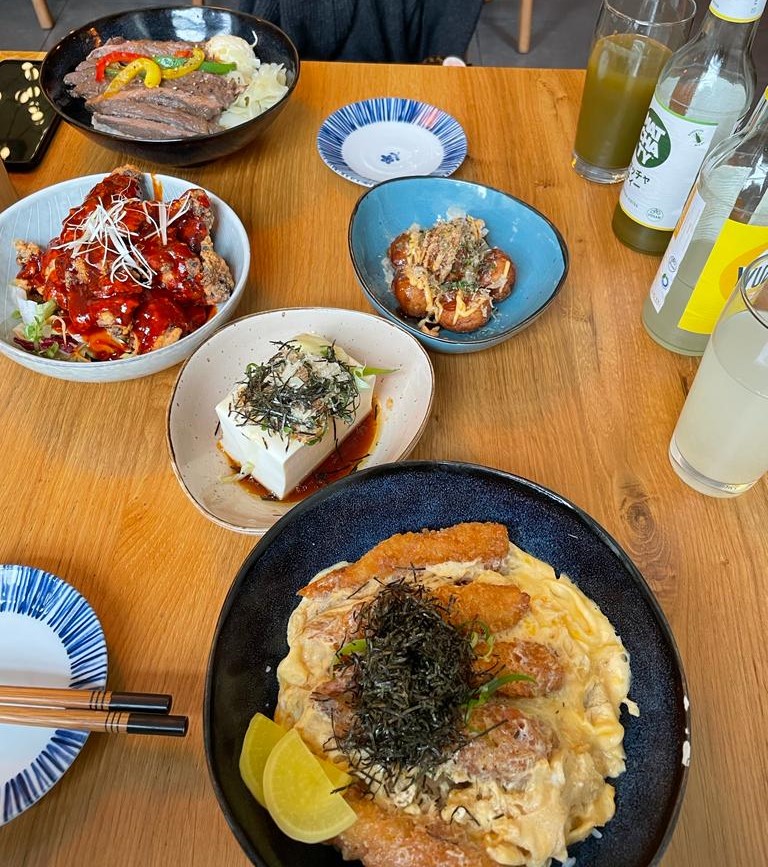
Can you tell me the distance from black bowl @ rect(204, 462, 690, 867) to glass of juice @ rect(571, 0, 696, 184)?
1046mm

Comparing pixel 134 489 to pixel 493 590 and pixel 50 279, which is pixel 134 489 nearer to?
pixel 50 279

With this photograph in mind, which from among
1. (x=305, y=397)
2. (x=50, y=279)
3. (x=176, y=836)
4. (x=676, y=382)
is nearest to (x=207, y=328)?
(x=305, y=397)

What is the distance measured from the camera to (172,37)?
1.98 metres

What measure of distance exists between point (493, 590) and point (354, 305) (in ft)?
2.54

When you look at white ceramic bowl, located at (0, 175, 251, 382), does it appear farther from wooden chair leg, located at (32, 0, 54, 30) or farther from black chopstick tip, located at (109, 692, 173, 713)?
wooden chair leg, located at (32, 0, 54, 30)

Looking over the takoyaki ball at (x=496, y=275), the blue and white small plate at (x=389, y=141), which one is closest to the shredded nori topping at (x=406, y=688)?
the takoyaki ball at (x=496, y=275)

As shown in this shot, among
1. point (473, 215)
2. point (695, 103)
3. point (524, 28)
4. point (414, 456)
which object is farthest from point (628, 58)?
point (524, 28)

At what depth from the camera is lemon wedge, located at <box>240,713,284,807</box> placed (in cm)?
86

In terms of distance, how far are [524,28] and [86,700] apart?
440 centimetres

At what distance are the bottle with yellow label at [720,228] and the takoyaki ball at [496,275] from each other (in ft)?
1.05

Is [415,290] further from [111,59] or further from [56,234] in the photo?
[111,59]

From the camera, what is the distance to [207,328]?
1.35 m

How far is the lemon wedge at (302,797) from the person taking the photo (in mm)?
832

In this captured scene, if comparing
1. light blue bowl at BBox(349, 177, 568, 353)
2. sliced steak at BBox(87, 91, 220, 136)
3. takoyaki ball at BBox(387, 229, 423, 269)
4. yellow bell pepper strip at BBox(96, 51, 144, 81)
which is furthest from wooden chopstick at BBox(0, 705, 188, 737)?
yellow bell pepper strip at BBox(96, 51, 144, 81)
